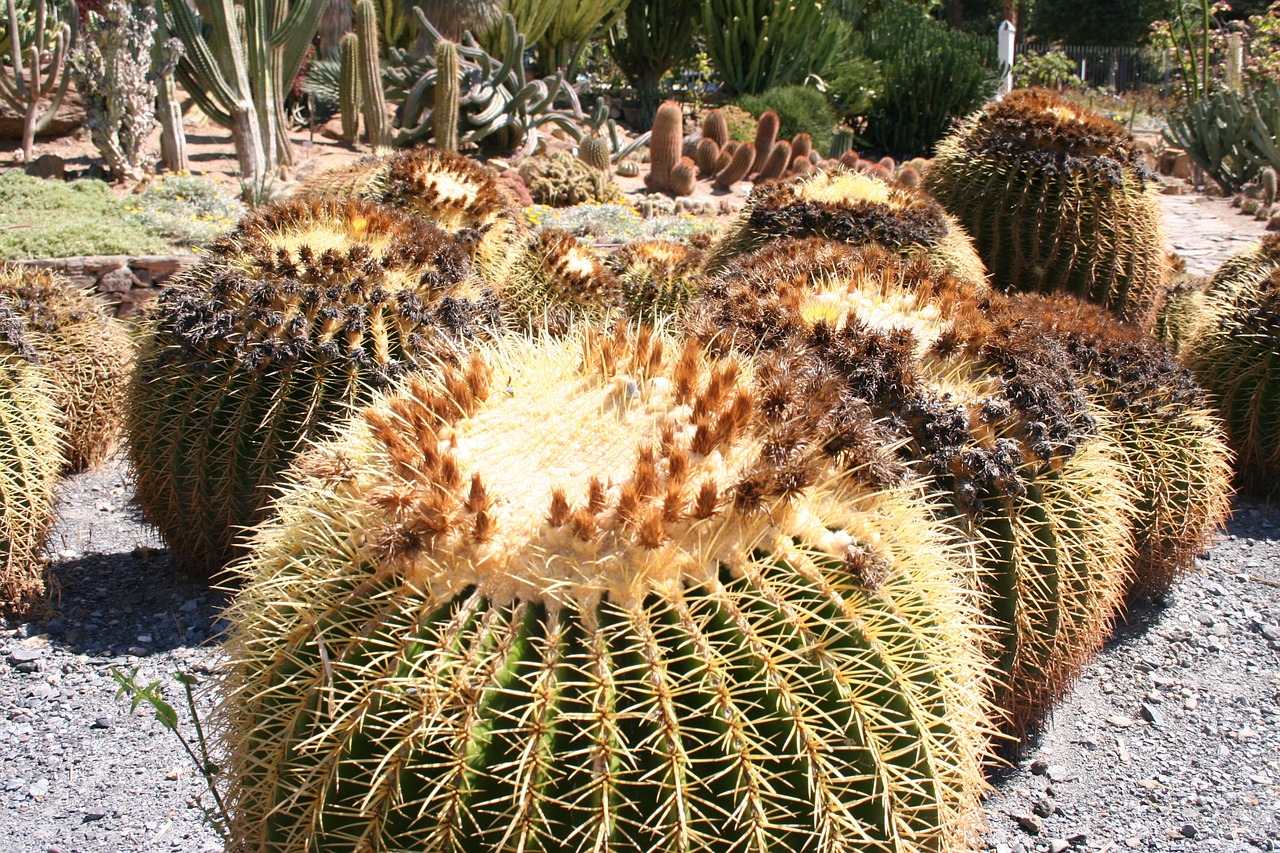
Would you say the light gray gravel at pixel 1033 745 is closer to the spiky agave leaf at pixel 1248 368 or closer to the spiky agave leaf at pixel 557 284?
the spiky agave leaf at pixel 1248 368

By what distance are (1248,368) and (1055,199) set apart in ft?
3.97

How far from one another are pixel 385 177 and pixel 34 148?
11.3 meters

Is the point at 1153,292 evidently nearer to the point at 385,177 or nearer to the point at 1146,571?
the point at 1146,571

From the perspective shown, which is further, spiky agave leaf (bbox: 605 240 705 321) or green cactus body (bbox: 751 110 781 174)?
green cactus body (bbox: 751 110 781 174)

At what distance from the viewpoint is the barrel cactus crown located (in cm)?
516

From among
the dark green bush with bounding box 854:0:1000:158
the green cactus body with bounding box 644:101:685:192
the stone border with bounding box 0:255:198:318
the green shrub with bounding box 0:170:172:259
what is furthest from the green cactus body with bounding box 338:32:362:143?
the dark green bush with bounding box 854:0:1000:158

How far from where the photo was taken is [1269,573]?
4.52 meters

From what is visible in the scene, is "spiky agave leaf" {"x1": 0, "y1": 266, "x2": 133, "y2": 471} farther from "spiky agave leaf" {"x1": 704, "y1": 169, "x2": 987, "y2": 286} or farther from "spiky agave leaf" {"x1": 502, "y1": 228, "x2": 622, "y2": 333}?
"spiky agave leaf" {"x1": 704, "y1": 169, "x2": 987, "y2": 286}

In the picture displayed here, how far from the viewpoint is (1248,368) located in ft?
16.4

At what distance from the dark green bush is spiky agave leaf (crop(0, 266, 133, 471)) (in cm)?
1752

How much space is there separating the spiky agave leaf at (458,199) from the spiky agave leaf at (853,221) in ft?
3.09

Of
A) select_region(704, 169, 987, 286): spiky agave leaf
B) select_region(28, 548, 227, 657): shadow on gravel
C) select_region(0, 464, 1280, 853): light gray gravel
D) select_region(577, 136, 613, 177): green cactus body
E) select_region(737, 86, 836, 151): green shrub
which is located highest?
select_region(737, 86, 836, 151): green shrub

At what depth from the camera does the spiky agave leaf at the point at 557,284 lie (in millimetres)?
4395

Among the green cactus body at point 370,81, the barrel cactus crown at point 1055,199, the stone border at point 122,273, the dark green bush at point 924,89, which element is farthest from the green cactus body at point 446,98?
the barrel cactus crown at point 1055,199
